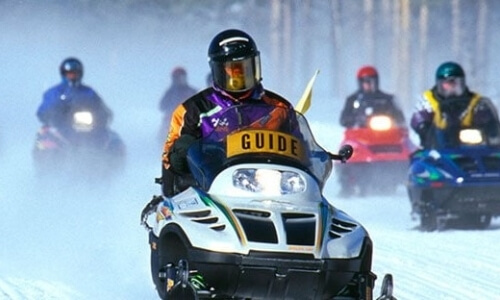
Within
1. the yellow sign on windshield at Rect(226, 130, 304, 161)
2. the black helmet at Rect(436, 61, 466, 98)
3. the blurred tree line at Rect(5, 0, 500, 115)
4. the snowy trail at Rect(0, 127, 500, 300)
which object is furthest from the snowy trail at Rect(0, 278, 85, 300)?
the blurred tree line at Rect(5, 0, 500, 115)

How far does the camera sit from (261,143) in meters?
8.89

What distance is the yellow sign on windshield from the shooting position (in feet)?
29.1

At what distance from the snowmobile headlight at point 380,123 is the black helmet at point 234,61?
13.0m

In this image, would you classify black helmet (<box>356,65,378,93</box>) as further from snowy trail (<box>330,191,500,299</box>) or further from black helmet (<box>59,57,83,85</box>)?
snowy trail (<box>330,191,500,299</box>)

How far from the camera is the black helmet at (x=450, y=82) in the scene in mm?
17281

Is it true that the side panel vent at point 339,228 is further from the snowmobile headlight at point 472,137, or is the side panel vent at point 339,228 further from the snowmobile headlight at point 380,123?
the snowmobile headlight at point 380,123

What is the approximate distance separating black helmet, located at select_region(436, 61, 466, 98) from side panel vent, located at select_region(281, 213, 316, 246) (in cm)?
911

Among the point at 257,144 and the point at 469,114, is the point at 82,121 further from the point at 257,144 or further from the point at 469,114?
the point at 257,144

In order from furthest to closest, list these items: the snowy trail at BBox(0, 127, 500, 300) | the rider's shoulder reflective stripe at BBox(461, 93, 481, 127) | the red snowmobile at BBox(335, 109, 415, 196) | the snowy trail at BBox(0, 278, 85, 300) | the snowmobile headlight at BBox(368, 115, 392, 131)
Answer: the snowmobile headlight at BBox(368, 115, 392, 131), the red snowmobile at BBox(335, 109, 415, 196), the rider's shoulder reflective stripe at BBox(461, 93, 481, 127), the snowy trail at BBox(0, 127, 500, 300), the snowy trail at BBox(0, 278, 85, 300)

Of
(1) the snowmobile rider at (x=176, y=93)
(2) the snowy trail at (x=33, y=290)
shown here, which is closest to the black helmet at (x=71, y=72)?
(1) the snowmobile rider at (x=176, y=93)

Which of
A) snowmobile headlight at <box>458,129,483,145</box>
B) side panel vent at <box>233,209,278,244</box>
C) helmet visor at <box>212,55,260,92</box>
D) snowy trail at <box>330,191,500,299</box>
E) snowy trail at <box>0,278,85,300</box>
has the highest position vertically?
helmet visor at <box>212,55,260,92</box>

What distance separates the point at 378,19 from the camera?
83875 millimetres

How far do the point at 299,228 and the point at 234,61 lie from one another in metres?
1.82

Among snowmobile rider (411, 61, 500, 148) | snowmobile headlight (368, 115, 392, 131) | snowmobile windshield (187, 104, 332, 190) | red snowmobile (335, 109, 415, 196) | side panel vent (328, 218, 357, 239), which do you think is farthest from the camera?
snowmobile headlight (368, 115, 392, 131)
